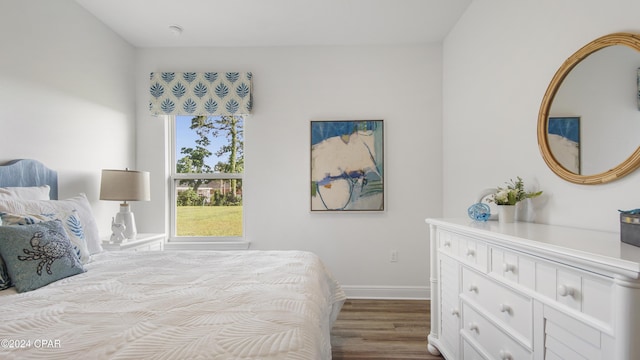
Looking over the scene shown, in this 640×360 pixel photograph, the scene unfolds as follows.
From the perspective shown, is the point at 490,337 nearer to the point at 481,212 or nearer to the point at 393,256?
the point at 481,212

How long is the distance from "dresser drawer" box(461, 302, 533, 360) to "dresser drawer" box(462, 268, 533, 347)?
4 centimetres

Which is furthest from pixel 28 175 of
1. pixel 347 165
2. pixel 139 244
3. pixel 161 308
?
pixel 347 165

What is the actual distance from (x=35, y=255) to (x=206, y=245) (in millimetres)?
1867

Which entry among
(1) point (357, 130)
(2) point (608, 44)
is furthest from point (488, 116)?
(1) point (357, 130)

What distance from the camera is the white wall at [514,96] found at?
1.29 meters

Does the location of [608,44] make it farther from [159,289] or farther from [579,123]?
[159,289]

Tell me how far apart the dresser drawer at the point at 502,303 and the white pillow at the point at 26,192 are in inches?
96.6

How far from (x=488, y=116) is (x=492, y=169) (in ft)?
1.29

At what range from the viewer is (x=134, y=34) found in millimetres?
2902

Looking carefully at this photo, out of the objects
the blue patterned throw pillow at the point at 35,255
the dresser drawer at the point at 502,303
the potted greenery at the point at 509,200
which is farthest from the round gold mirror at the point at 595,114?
the blue patterned throw pillow at the point at 35,255

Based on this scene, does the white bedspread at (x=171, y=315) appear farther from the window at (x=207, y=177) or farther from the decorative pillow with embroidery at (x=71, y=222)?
the window at (x=207, y=177)

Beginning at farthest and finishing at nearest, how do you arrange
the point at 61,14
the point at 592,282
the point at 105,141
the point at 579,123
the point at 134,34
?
the point at 134,34, the point at 105,141, the point at 61,14, the point at 579,123, the point at 592,282

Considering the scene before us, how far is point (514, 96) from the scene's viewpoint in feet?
6.15

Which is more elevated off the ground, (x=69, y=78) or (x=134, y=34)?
(x=134, y=34)
